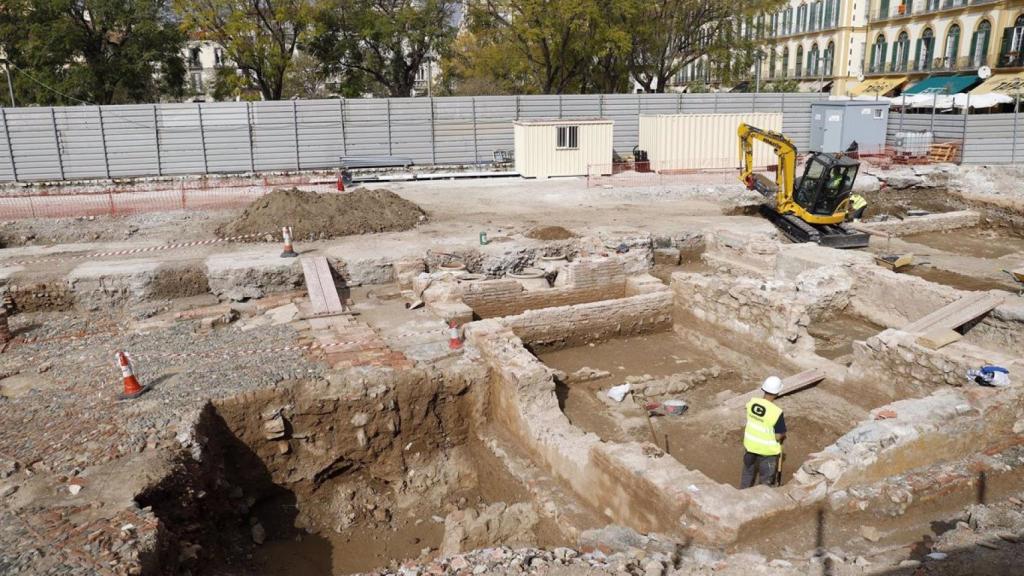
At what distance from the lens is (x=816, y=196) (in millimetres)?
14266

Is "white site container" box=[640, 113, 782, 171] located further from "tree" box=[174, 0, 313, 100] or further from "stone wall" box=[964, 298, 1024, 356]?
"tree" box=[174, 0, 313, 100]

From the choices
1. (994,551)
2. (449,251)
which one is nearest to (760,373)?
(994,551)

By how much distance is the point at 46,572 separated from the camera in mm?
4785

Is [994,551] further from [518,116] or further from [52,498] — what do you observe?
[518,116]

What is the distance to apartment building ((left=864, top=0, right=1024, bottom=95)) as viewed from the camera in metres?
30.0

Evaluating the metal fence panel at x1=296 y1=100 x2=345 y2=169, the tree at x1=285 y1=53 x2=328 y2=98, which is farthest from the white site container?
the tree at x1=285 y1=53 x2=328 y2=98

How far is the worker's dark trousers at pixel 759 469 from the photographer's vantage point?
6.43 metres

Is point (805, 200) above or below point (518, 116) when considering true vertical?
below

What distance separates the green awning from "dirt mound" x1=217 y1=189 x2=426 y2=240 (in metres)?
27.1

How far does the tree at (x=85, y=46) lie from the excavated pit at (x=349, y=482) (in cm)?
2535

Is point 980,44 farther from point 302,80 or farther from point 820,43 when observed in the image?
point 302,80

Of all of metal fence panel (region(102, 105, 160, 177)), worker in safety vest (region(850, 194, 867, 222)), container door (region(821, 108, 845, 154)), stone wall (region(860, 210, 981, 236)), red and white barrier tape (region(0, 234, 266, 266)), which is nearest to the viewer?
red and white barrier tape (region(0, 234, 266, 266))

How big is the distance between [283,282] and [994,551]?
34.2 feet

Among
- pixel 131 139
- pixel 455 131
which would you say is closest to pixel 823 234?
pixel 455 131
